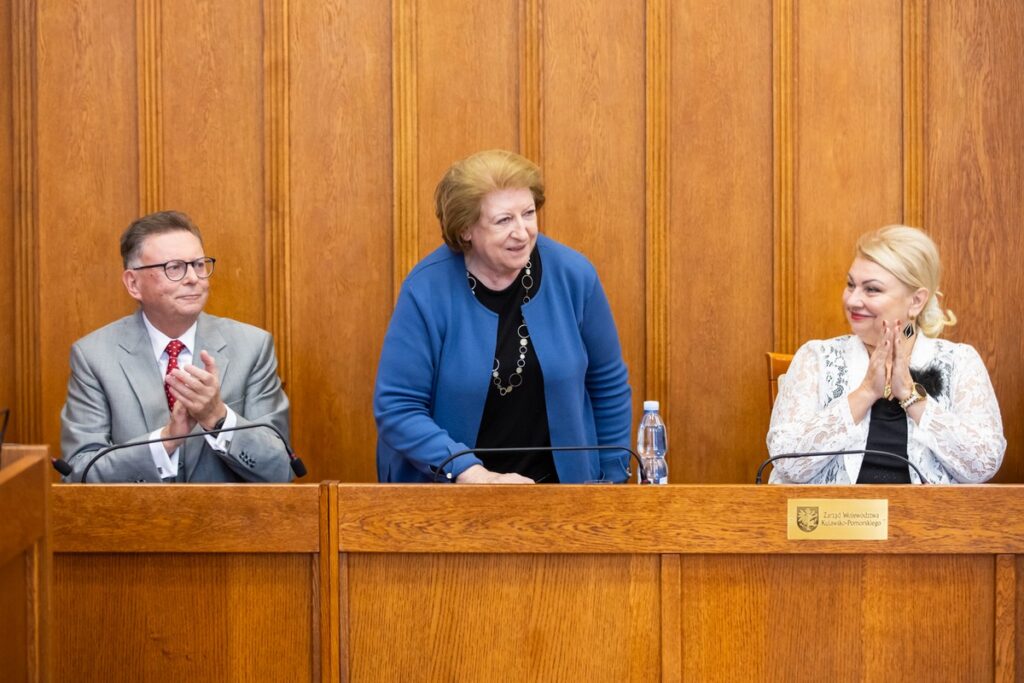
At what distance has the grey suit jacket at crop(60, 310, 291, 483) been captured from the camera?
9.67 ft

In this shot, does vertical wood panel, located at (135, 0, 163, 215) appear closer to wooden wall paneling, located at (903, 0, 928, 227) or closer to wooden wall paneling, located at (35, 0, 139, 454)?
wooden wall paneling, located at (35, 0, 139, 454)

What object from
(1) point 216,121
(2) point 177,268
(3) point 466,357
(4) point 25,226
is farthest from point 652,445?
(4) point 25,226

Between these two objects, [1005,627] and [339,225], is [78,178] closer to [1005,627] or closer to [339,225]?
[339,225]

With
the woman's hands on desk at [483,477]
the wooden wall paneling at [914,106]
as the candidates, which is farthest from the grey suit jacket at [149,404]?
the wooden wall paneling at [914,106]

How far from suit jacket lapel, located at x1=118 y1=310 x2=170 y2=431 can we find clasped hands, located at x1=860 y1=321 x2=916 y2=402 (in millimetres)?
1678

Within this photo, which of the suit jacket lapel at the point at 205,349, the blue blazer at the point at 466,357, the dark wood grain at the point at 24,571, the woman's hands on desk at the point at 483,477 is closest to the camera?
the dark wood grain at the point at 24,571

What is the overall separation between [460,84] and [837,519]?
1.87 meters

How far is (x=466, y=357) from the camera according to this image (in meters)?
2.95

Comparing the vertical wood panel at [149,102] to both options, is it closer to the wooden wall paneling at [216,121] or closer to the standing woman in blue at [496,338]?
the wooden wall paneling at [216,121]

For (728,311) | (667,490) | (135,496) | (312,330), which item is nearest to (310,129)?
(312,330)

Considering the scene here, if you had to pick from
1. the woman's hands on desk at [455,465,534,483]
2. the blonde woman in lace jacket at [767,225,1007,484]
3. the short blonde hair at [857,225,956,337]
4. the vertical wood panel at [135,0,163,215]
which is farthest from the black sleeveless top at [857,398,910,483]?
the vertical wood panel at [135,0,163,215]

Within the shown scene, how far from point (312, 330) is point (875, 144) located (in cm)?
172

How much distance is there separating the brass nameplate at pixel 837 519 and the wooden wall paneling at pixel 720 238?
4.65ft

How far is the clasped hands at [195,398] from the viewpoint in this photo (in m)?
2.85
